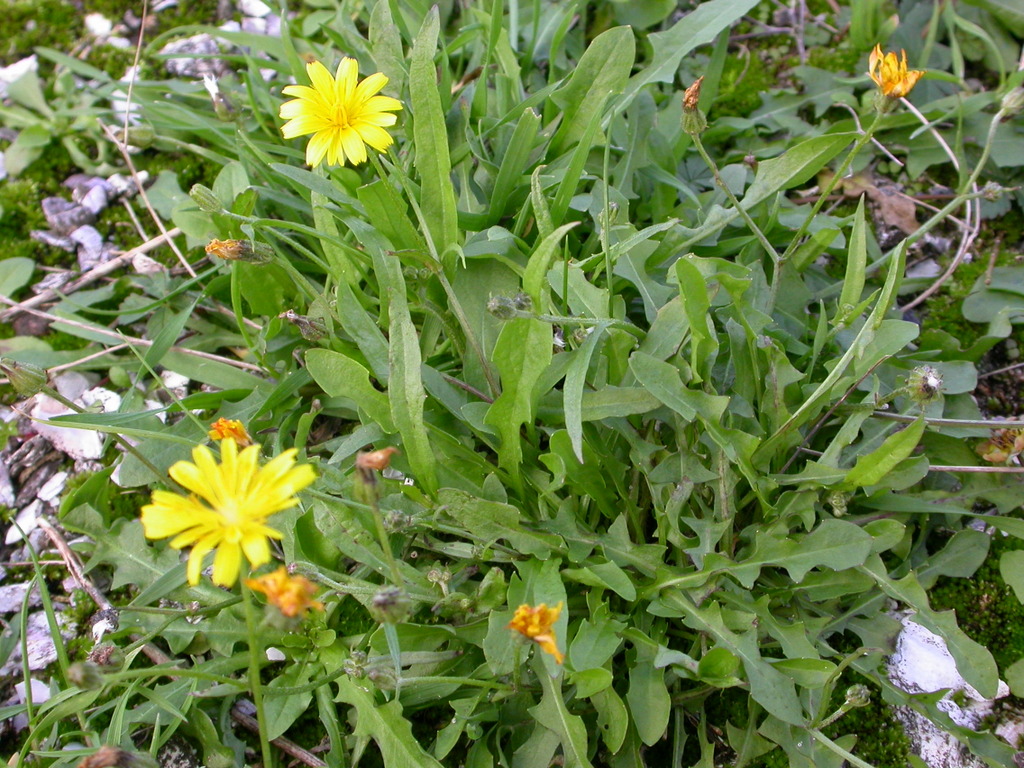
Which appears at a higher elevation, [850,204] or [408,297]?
[408,297]

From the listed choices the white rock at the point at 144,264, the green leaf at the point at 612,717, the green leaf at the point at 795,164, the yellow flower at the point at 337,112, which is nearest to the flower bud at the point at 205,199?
the yellow flower at the point at 337,112

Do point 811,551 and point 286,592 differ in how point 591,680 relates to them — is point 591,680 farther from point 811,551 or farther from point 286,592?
point 286,592

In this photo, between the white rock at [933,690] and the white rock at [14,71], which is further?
the white rock at [14,71]

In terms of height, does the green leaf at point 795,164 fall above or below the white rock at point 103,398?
above

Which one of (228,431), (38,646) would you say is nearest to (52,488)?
(38,646)

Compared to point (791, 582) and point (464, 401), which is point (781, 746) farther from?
point (464, 401)

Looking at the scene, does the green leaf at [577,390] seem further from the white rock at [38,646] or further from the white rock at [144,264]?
the white rock at [144,264]

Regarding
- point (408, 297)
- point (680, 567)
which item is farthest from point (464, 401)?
point (680, 567)
